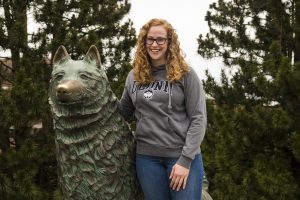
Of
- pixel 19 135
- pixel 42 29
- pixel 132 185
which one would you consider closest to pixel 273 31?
pixel 42 29

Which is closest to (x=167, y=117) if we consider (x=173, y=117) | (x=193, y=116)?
(x=173, y=117)

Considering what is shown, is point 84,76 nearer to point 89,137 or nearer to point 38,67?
point 89,137

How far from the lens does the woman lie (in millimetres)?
3248

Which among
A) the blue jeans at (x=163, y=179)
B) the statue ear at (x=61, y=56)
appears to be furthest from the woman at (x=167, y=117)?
the statue ear at (x=61, y=56)

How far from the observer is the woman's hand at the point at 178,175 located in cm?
322

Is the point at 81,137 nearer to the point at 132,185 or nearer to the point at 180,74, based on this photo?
the point at 132,185

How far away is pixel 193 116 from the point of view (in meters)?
3.25

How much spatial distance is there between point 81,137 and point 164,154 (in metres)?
0.61

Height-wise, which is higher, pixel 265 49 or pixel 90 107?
pixel 265 49

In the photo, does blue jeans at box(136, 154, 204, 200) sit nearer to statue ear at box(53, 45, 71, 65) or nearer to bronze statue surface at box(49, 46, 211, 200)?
bronze statue surface at box(49, 46, 211, 200)

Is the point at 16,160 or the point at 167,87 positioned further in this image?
the point at 16,160

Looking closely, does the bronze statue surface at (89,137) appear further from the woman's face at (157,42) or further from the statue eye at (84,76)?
the woman's face at (157,42)

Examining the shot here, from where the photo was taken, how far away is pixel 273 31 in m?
11.1

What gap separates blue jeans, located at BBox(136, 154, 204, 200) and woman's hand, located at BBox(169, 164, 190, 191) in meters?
0.06
